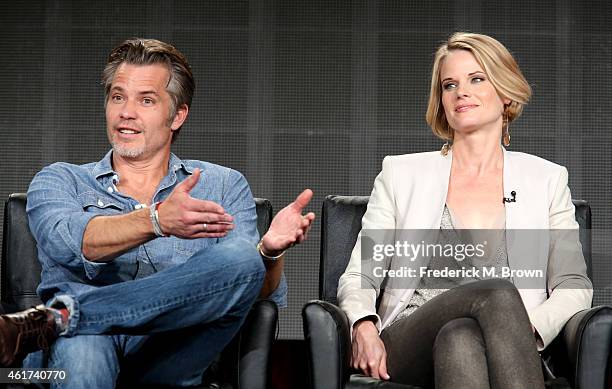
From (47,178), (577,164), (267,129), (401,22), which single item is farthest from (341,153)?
(47,178)

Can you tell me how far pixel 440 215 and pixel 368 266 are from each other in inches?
10.2

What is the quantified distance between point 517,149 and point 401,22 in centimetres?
76

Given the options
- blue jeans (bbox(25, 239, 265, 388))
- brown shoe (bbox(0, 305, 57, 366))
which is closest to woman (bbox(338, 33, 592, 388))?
blue jeans (bbox(25, 239, 265, 388))

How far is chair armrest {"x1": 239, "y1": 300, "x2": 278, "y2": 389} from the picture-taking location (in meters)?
2.51

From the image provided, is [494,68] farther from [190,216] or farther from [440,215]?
[190,216]

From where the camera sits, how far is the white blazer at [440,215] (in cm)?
277

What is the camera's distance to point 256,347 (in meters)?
2.52

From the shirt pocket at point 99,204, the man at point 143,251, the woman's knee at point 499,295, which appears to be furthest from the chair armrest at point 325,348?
the shirt pocket at point 99,204

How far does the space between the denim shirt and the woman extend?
33 centimetres

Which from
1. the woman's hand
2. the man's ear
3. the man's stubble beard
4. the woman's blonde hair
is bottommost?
the woman's hand

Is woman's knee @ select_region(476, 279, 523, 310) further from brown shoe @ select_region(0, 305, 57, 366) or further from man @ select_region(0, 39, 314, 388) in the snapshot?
brown shoe @ select_region(0, 305, 57, 366)

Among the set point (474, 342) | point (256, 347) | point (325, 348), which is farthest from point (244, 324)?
point (474, 342)

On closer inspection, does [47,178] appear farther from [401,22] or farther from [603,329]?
[401,22]

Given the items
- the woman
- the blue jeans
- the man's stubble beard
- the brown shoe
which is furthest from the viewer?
the man's stubble beard
